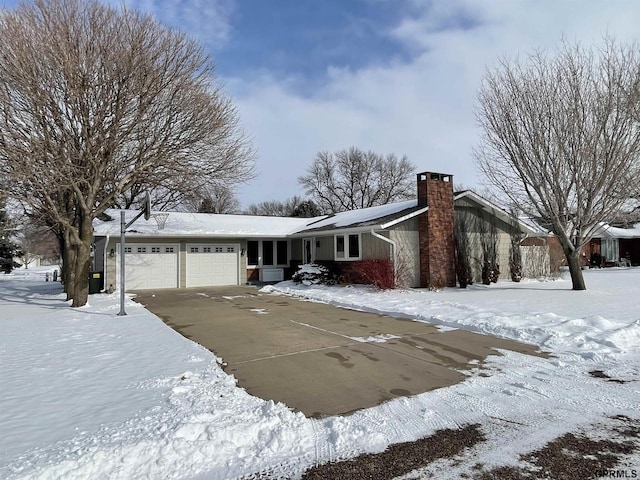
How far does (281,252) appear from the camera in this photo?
72.7ft

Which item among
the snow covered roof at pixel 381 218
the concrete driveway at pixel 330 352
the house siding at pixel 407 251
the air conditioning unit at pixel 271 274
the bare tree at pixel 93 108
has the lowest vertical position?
the concrete driveway at pixel 330 352

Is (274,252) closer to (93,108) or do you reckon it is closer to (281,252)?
(281,252)

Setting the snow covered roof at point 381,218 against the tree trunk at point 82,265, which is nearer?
the tree trunk at point 82,265

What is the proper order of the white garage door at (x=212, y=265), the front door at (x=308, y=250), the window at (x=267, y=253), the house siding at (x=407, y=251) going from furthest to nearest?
the window at (x=267, y=253) < the front door at (x=308, y=250) < the white garage door at (x=212, y=265) < the house siding at (x=407, y=251)

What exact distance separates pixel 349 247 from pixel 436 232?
3754 millimetres

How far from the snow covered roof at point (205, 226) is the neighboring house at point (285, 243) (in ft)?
0.15

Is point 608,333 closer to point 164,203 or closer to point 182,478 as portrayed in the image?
point 182,478

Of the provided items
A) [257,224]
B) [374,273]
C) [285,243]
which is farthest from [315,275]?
[257,224]

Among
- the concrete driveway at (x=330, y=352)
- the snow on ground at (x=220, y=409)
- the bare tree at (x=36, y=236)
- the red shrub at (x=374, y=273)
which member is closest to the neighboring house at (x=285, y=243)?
the red shrub at (x=374, y=273)

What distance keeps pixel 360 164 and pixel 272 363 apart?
141ft

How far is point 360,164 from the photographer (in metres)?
47.3

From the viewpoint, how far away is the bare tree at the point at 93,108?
10.9 m

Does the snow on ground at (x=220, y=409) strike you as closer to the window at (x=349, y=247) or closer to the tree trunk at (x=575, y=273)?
the tree trunk at (x=575, y=273)

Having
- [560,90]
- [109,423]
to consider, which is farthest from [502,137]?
[109,423]
